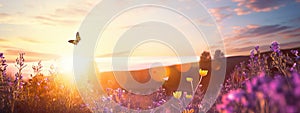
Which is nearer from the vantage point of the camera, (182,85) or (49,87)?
(49,87)

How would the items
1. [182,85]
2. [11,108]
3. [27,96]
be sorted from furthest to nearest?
[182,85]
[27,96]
[11,108]

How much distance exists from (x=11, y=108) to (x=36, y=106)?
1.55 ft

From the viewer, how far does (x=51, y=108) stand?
6.12m

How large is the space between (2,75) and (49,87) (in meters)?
1.41

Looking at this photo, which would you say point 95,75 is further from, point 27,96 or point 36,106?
point 36,106

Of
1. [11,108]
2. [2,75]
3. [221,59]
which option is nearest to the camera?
[11,108]

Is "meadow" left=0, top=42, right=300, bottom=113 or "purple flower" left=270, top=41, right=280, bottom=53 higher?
"purple flower" left=270, top=41, right=280, bottom=53

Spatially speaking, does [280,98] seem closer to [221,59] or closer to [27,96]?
[27,96]

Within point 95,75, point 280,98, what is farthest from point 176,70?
point 280,98

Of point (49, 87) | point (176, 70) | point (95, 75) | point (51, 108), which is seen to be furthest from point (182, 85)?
point (51, 108)

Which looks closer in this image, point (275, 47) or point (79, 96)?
point (275, 47)

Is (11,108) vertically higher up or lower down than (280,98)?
lower down

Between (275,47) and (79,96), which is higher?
(275,47)

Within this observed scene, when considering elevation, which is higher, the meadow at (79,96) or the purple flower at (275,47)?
the purple flower at (275,47)
